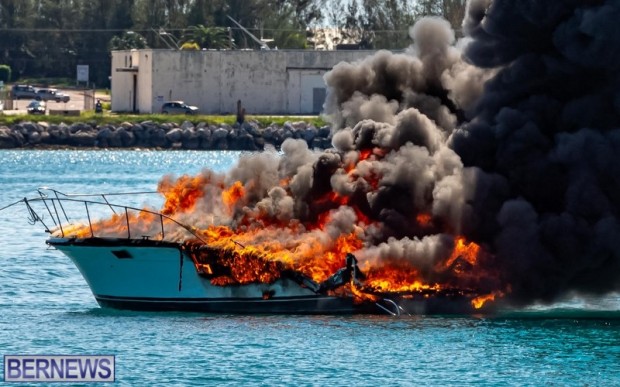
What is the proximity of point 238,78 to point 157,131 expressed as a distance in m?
8.24

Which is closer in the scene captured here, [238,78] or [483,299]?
[483,299]

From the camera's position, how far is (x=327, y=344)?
3834 cm

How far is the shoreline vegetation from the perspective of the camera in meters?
127

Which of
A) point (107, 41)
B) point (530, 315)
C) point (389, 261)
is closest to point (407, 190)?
point (389, 261)

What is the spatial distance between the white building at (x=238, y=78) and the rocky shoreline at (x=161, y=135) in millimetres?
5034

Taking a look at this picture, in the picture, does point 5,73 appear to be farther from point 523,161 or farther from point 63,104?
point 523,161

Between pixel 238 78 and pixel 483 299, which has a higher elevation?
pixel 238 78

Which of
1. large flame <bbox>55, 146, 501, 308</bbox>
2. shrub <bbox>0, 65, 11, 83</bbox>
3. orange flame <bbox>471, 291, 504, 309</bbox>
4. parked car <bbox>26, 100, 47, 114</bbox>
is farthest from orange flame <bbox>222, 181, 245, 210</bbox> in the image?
shrub <bbox>0, 65, 11, 83</bbox>

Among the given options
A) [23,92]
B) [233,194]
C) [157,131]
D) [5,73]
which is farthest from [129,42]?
[233,194]

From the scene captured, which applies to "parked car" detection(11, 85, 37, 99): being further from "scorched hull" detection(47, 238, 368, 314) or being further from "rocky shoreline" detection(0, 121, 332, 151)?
"scorched hull" detection(47, 238, 368, 314)

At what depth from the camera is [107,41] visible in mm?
177250

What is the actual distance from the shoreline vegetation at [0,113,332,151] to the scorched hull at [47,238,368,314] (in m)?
83.0

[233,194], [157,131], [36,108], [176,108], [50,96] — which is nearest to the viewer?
[233,194]

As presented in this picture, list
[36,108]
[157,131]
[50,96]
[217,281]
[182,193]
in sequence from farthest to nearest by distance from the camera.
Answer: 1. [50,96]
2. [36,108]
3. [157,131]
4. [182,193]
5. [217,281]
